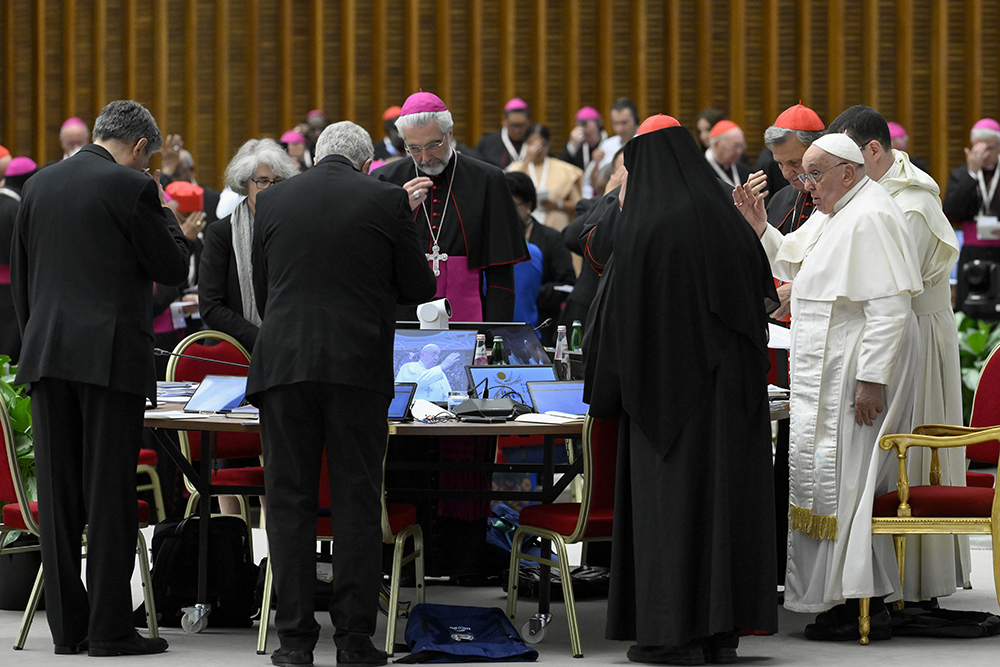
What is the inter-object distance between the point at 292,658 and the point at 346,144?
1579 millimetres

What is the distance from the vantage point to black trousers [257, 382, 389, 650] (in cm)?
428

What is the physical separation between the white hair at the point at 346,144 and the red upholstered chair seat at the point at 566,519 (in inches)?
49.6

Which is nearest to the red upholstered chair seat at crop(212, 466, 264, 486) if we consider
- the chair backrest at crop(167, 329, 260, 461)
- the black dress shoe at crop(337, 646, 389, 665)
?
the chair backrest at crop(167, 329, 260, 461)

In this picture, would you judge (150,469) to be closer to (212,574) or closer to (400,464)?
(212,574)

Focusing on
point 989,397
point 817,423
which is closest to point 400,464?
point 817,423

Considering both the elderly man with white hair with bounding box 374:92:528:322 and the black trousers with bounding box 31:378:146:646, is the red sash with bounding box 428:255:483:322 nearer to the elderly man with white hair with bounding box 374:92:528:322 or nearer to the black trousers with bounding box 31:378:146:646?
the elderly man with white hair with bounding box 374:92:528:322

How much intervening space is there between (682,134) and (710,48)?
674cm

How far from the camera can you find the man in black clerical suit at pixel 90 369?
173 inches

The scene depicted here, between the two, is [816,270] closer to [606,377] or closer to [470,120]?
[606,377]

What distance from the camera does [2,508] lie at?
504 centimetres

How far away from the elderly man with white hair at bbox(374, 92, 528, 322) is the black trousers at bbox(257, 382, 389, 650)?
5.37 feet

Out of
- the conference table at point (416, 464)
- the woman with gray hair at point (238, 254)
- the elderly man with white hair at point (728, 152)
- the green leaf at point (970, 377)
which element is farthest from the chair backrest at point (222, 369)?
the green leaf at point (970, 377)

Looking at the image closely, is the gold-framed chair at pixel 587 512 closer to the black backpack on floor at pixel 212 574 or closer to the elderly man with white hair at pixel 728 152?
the black backpack on floor at pixel 212 574

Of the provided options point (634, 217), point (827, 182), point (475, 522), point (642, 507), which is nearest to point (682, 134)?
point (634, 217)
